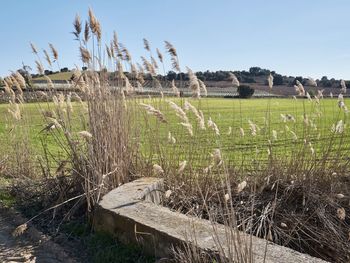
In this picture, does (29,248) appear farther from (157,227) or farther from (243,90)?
(243,90)

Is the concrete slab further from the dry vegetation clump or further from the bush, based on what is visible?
the bush

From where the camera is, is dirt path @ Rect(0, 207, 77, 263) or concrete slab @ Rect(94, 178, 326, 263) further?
dirt path @ Rect(0, 207, 77, 263)

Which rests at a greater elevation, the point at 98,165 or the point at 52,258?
the point at 98,165

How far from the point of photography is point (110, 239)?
3705 millimetres

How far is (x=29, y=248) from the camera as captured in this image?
3.86 meters

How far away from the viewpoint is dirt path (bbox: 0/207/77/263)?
11.8ft

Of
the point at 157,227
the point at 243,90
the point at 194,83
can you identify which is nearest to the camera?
the point at 157,227

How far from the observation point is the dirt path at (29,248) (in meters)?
3.60

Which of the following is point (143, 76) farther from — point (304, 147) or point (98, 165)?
point (304, 147)

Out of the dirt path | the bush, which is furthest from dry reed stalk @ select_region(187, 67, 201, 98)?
the dirt path

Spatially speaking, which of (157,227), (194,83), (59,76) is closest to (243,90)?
(59,76)

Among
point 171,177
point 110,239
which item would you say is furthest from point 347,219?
point 110,239

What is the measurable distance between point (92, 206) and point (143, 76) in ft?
6.05

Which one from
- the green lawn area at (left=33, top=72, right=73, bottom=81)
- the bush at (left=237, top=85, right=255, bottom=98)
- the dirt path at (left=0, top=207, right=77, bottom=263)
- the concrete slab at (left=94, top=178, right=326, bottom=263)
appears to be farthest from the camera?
the bush at (left=237, top=85, right=255, bottom=98)
